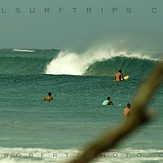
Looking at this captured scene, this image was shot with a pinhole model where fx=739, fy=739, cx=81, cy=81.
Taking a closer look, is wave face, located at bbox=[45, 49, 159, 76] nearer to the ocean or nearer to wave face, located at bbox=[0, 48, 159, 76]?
wave face, located at bbox=[0, 48, 159, 76]

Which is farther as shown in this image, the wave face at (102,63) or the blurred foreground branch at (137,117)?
the wave face at (102,63)

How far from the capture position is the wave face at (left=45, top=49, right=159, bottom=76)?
50.2 metres

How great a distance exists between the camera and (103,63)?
51969 millimetres

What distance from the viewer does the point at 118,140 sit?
1.07 metres

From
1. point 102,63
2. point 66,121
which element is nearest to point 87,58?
point 102,63

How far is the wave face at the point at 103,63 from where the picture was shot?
50.2m

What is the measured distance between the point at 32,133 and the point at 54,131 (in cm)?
60

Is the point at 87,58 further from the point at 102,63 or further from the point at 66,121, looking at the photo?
the point at 66,121

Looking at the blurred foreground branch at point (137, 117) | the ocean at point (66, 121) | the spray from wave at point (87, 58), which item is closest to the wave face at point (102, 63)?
the spray from wave at point (87, 58)

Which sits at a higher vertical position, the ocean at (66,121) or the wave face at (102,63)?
the wave face at (102,63)

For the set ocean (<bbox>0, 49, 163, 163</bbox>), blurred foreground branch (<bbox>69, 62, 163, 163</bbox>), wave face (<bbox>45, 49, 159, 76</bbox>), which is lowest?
blurred foreground branch (<bbox>69, 62, 163, 163</bbox>)

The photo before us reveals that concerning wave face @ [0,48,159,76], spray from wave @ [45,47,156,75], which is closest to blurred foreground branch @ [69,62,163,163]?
wave face @ [0,48,159,76]

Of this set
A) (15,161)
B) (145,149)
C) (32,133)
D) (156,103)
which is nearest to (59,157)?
(15,161)

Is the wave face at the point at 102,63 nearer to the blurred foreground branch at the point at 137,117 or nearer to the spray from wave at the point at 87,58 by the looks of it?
the spray from wave at the point at 87,58
